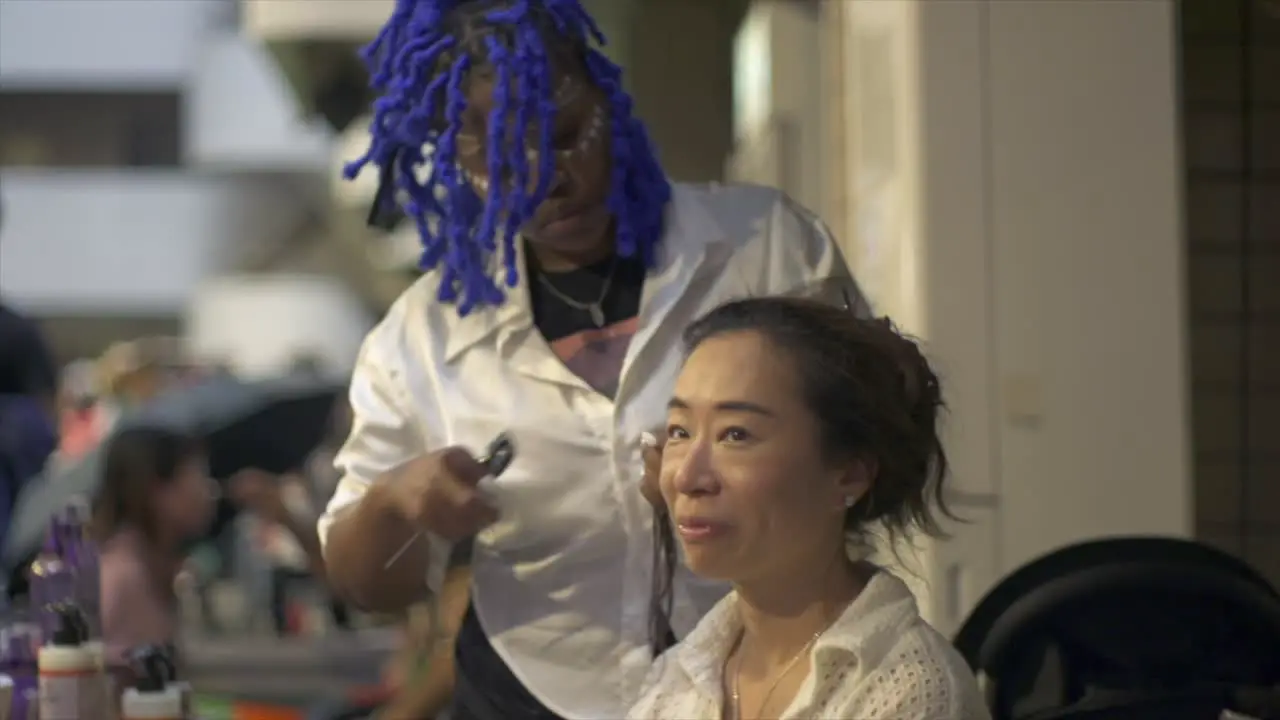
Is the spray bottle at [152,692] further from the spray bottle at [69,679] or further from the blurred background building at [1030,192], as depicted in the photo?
the blurred background building at [1030,192]

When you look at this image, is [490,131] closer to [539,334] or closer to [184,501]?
[539,334]

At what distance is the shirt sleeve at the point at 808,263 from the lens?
4.75ft

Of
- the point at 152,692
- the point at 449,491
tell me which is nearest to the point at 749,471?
the point at 449,491

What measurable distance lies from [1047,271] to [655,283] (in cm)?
63

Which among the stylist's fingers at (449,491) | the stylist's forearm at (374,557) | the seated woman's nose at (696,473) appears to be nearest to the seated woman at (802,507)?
the seated woman's nose at (696,473)

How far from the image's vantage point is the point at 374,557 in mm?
1437

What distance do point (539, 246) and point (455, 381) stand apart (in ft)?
0.49

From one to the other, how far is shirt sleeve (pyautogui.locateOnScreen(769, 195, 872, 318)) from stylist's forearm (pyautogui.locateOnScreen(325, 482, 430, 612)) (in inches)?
15.7

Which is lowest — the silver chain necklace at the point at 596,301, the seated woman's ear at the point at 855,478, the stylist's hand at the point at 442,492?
the stylist's hand at the point at 442,492

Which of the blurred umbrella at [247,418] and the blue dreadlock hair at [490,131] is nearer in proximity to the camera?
the blue dreadlock hair at [490,131]

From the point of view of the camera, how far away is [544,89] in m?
1.42

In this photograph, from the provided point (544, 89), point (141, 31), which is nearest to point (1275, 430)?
point (544, 89)

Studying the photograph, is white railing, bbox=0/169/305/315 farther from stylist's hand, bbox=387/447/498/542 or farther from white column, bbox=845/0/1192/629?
stylist's hand, bbox=387/447/498/542

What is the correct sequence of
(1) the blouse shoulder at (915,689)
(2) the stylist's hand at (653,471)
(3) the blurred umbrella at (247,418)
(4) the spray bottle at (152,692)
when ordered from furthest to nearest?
(3) the blurred umbrella at (247,418) → (4) the spray bottle at (152,692) → (2) the stylist's hand at (653,471) → (1) the blouse shoulder at (915,689)
